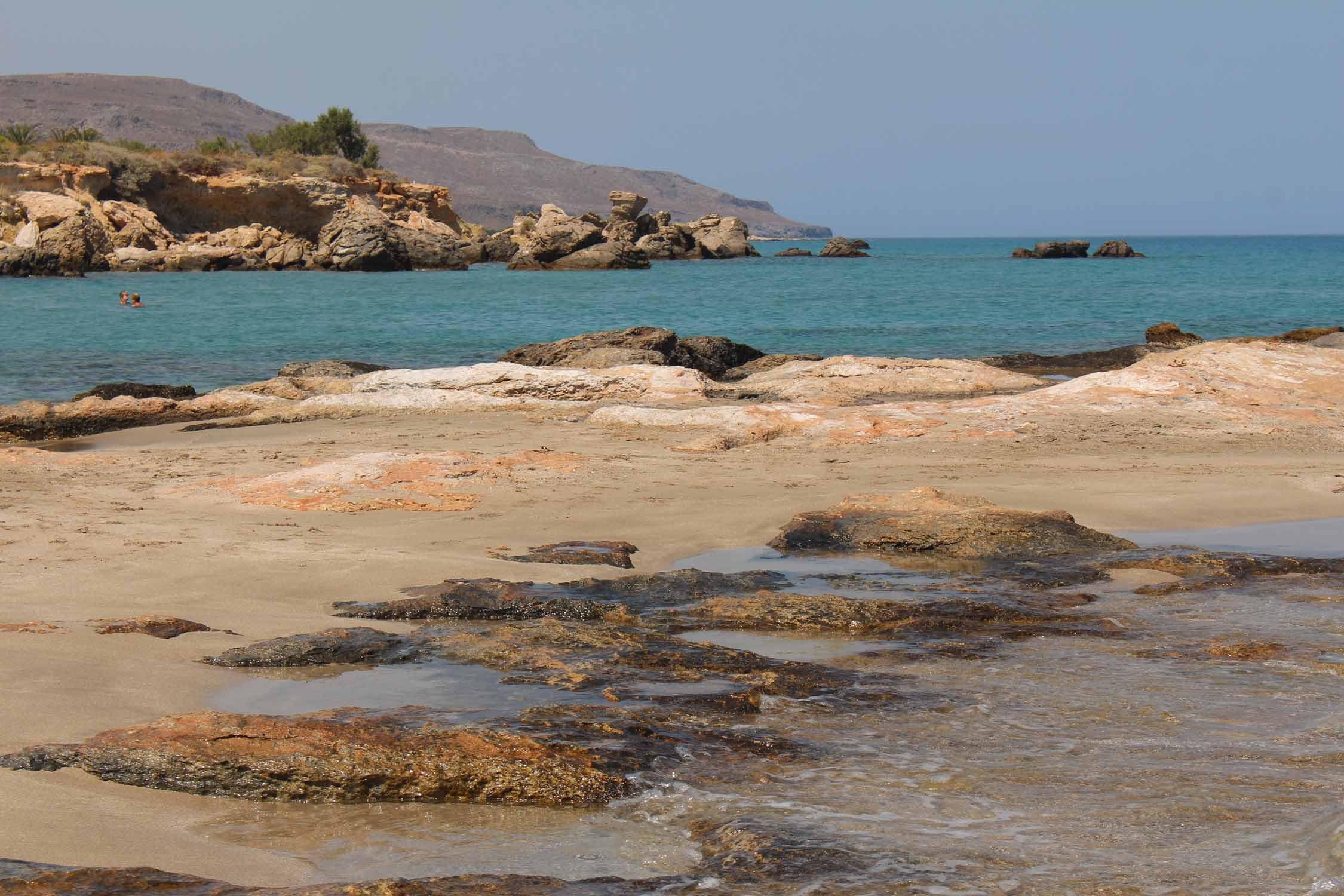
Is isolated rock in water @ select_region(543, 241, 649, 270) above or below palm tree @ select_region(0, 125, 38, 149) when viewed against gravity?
below

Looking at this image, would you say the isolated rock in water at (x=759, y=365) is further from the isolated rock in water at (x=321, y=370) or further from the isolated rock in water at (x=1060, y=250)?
the isolated rock in water at (x=1060, y=250)

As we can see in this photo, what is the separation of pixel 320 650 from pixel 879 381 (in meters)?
10.8

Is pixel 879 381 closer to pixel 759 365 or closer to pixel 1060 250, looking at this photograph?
pixel 759 365

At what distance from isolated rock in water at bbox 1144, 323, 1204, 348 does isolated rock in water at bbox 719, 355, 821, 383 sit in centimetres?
733

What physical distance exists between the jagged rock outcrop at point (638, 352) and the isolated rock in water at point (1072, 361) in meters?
4.26

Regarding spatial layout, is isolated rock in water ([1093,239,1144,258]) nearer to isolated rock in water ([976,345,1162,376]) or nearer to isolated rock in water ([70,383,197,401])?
isolated rock in water ([976,345,1162,376])

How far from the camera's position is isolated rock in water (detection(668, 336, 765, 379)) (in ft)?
62.3

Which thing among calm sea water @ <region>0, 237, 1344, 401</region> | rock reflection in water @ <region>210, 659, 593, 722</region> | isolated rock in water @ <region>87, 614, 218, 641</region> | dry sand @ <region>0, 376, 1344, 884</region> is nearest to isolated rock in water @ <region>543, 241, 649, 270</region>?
calm sea water @ <region>0, 237, 1344, 401</region>

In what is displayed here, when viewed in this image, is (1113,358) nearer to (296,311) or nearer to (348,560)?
(348,560)

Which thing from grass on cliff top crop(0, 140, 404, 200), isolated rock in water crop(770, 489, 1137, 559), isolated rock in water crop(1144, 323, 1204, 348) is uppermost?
grass on cliff top crop(0, 140, 404, 200)

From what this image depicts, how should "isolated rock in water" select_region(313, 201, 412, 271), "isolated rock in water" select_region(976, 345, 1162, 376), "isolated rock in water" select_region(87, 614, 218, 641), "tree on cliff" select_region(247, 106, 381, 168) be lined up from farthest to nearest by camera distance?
"tree on cliff" select_region(247, 106, 381, 168), "isolated rock in water" select_region(313, 201, 412, 271), "isolated rock in water" select_region(976, 345, 1162, 376), "isolated rock in water" select_region(87, 614, 218, 641)

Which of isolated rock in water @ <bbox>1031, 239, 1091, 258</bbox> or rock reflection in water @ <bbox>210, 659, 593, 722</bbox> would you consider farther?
isolated rock in water @ <bbox>1031, 239, 1091, 258</bbox>

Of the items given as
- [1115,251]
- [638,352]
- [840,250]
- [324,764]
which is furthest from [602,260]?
[324,764]

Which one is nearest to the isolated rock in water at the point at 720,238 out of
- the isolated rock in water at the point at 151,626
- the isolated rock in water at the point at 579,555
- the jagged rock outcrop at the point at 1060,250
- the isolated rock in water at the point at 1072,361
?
the jagged rock outcrop at the point at 1060,250
